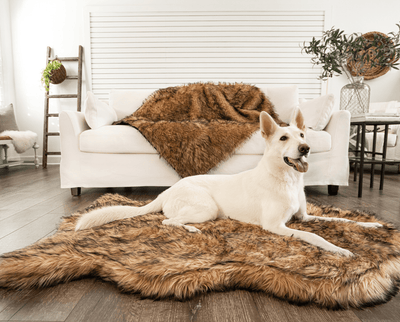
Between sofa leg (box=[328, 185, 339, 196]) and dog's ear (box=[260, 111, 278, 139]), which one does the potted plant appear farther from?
dog's ear (box=[260, 111, 278, 139])

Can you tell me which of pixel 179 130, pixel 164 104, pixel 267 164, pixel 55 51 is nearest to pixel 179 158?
pixel 179 130

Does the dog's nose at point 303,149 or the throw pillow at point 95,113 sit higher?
the throw pillow at point 95,113

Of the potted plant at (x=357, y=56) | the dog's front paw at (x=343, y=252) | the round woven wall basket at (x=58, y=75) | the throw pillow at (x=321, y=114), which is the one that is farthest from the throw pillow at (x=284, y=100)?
the round woven wall basket at (x=58, y=75)

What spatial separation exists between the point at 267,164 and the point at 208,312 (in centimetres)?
88

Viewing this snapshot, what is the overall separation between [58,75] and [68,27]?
106cm

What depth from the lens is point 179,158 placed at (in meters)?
2.62

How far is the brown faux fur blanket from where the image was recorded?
8.61 feet

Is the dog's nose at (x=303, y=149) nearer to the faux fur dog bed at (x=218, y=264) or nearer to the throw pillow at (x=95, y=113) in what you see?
the faux fur dog bed at (x=218, y=264)

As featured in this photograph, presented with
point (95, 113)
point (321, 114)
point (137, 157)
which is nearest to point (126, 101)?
point (95, 113)

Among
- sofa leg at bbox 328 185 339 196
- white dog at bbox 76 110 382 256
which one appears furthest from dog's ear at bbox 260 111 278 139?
sofa leg at bbox 328 185 339 196

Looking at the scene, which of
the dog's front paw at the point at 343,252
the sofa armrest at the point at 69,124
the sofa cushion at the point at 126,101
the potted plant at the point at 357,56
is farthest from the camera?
the sofa cushion at the point at 126,101

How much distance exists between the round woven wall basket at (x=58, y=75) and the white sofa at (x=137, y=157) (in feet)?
9.96

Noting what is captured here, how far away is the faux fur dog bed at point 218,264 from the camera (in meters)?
0.94

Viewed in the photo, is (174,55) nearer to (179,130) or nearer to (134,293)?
(179,130)
